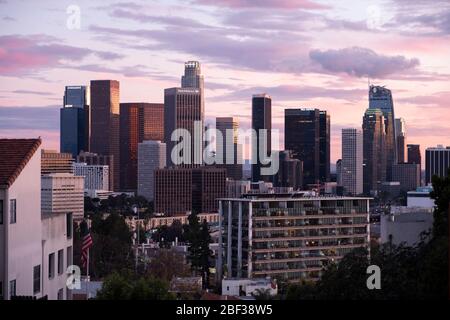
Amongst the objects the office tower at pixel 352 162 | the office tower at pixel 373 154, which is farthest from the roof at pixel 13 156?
the office tower at pixel 373 154

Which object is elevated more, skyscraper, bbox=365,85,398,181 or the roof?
skyscraper, bbox=365,85,398,181

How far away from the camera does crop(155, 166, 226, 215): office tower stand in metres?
48.3

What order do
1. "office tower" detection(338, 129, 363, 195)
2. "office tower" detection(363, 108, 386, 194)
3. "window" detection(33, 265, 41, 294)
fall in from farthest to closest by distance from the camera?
"office tower" detection(363, 108, 386, 194), "office tower" detection(338, 129, 363, 195), "window" detection(33, 265, 41, 294)

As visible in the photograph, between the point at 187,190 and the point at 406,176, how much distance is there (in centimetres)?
1248

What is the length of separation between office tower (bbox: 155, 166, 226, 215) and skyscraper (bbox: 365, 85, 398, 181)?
843cm

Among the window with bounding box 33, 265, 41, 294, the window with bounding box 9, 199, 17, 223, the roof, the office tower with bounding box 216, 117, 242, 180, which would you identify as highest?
the office tower with bounding box 216, 117, 242, 180

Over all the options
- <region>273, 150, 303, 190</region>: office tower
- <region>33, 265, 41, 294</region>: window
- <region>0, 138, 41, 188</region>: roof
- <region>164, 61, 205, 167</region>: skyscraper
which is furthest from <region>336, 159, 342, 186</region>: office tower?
<region>0, 138, 41, 188</region>: roof

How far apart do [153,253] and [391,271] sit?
987 inches

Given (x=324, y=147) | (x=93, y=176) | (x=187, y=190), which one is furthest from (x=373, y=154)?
(x=93, y=176)

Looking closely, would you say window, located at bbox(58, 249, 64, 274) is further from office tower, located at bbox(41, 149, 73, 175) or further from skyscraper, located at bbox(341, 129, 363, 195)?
office tower, located at bbox(41, 149, 73, 175)

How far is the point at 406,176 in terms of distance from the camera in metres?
51.2

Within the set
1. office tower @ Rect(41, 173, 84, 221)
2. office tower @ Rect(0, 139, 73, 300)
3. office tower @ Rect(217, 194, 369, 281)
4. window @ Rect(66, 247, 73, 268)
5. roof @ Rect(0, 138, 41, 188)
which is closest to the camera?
office tower @ Rect(0, 139, 73, 300)
